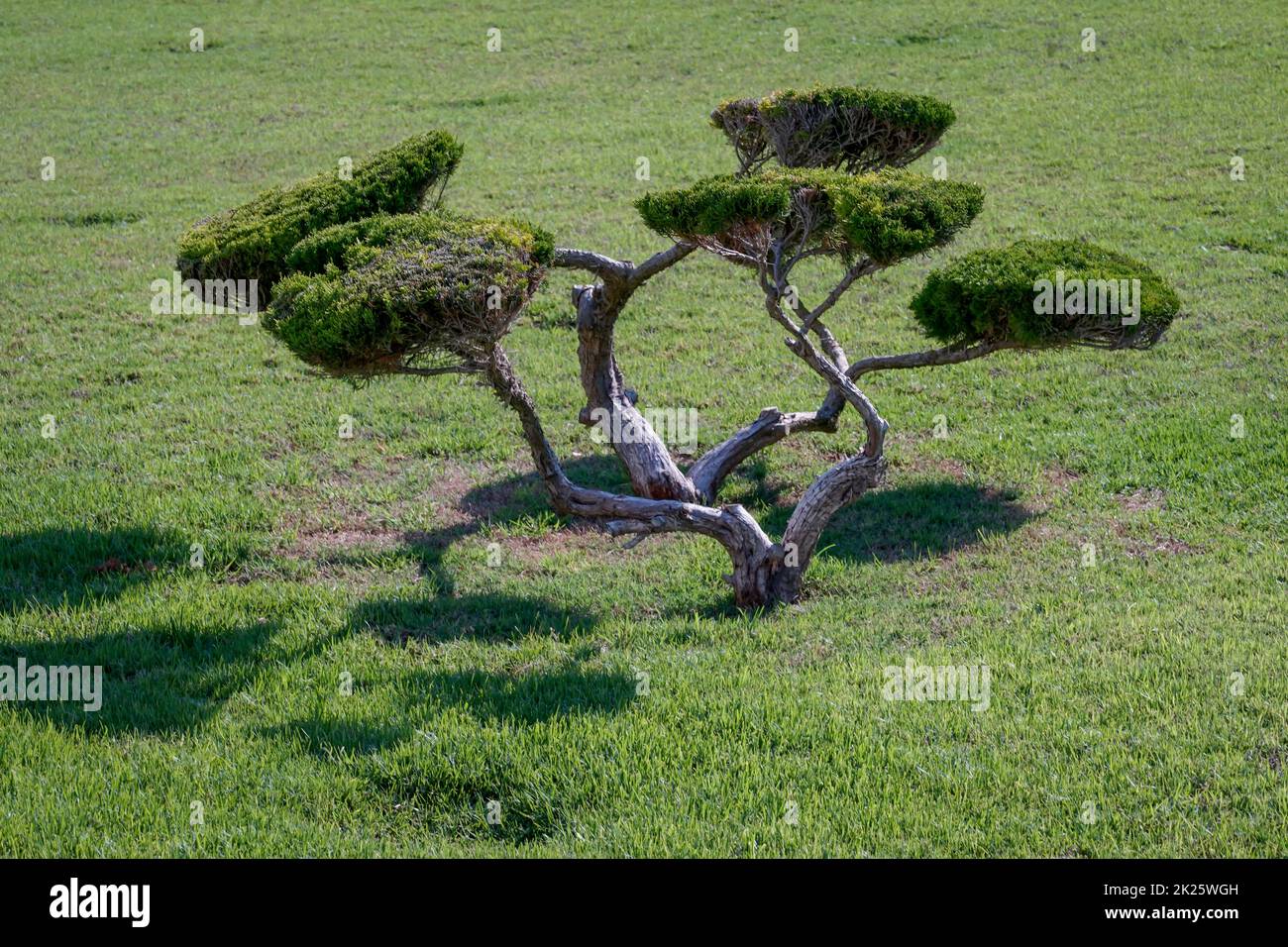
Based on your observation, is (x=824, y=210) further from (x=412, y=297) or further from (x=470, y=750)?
(x=470, y=750)

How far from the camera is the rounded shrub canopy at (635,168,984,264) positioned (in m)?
11.4

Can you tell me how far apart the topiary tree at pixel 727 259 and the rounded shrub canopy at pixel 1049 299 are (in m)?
0.02

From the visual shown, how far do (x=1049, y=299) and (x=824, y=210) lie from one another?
8.89ft

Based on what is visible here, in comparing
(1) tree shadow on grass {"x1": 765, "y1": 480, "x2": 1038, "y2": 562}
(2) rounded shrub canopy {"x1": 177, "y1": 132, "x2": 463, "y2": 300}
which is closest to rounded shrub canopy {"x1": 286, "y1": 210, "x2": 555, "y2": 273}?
(2) rounded shrub canopy {"x1": 177, "y1": 132, "x2": 463, "y2": 300}

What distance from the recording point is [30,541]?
13.6 m

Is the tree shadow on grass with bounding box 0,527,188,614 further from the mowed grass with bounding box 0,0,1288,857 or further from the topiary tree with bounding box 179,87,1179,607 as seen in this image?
the topiary tree with bounding box 179,87,1179,607

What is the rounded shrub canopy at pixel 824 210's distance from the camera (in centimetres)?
1136

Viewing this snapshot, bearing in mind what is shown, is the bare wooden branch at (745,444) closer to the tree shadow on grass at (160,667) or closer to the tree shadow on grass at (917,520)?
the tree shadow on grass at (917,520)

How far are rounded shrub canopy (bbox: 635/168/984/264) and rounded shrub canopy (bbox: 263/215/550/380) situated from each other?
1.51 metres

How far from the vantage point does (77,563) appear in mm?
13289

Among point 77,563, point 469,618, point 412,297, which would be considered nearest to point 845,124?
point 412,297

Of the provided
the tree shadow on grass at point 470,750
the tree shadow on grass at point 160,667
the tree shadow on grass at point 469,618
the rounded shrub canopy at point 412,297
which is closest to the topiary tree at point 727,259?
the rounded shrub canopy at point 412,297

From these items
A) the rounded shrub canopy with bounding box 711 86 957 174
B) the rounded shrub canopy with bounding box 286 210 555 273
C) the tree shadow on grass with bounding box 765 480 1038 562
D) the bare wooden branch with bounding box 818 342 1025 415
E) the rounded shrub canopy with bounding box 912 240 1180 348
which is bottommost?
the tree shadow on grass with bounding box 765 480 1038 562

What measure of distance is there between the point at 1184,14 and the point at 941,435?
27289mm
